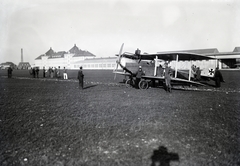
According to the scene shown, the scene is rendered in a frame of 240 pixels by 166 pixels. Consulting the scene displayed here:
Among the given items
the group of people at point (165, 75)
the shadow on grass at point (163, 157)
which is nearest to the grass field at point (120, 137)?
the shadow on grass at point (163, 157)

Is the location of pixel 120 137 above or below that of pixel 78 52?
below

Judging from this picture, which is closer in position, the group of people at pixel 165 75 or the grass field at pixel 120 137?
the grass field at pixel 120 137

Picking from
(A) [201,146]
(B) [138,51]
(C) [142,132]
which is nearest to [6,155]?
(C) [142,132]

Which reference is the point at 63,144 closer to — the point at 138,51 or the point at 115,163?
the point at 115,163

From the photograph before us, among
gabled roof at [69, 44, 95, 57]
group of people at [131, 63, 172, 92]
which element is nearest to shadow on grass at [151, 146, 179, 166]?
group of people at [131, 63, 172, 92]

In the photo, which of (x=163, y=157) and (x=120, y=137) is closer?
Answer: (x=163, y=157)

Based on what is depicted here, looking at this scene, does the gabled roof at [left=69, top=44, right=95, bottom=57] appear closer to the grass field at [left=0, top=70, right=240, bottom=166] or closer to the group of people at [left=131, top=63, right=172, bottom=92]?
the group of people at [left=131, top=63, right=172, bottom=92]

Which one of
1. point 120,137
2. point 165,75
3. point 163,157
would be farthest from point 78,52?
point 163,157

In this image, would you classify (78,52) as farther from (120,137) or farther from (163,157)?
(163,157)

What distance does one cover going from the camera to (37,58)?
136 metres

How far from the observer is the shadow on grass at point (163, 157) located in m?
3.46

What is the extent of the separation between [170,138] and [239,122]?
2.55 meters

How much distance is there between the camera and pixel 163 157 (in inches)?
143

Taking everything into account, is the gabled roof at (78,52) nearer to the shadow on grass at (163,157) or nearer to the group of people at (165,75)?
the group of people at (165,75)
